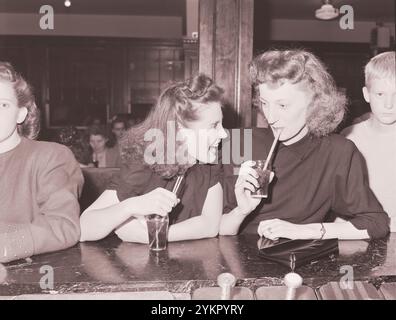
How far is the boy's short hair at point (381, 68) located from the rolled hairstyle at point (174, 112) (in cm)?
56

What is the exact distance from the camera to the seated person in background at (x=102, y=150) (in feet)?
11.9

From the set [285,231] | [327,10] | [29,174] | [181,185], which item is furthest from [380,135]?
[327,10]

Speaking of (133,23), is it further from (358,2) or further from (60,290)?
(60,290)

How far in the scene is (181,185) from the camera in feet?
4.75

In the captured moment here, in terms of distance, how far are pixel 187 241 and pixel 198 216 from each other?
102 millimetres

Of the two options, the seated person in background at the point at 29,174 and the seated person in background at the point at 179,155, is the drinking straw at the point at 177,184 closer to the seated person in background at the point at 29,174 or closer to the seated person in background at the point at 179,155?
the seated person in background at the point at 179,155

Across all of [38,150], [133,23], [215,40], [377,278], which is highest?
[133,23]

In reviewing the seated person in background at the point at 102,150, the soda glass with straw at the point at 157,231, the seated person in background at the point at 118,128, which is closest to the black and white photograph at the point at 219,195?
the soda glass with straw at the point at 157,231

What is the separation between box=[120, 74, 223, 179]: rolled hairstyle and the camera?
4.52 feet

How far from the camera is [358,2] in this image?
5156mm

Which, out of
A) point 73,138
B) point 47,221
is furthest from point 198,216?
point 73,138

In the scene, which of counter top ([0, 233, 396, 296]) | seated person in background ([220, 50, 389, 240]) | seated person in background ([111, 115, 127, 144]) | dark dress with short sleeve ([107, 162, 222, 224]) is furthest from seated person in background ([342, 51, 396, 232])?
seated person in background ([111, 115, 127, 144])

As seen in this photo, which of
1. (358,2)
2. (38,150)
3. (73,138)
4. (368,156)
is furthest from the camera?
(358,2)

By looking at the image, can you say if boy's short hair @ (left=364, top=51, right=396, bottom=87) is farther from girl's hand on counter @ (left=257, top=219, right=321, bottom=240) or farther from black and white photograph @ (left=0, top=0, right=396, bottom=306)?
girl's hand on counter @ (left=257, top=219, right=321, bottom=240)
